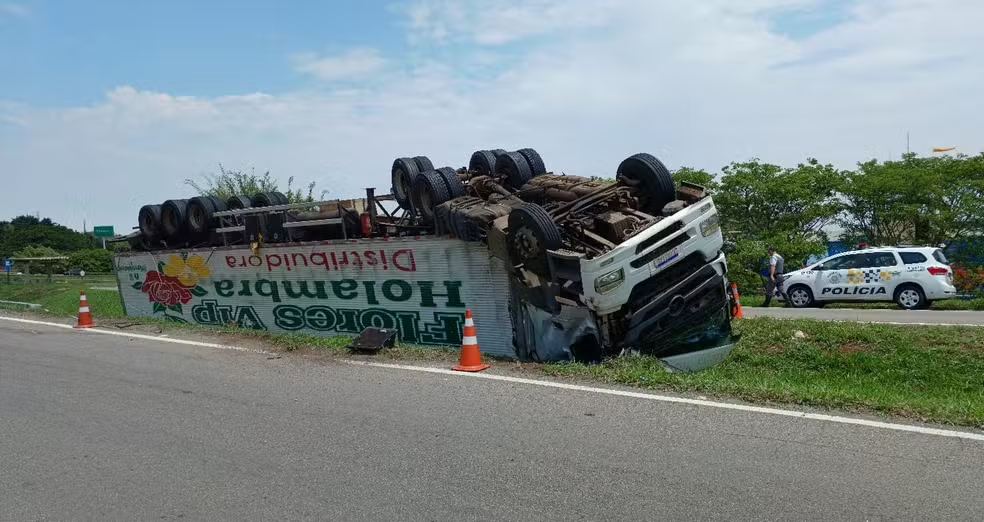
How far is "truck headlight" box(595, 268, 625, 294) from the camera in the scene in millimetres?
7973

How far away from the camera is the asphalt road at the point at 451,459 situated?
14.3ft

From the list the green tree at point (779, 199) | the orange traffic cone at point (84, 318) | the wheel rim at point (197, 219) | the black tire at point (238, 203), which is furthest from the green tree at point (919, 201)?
the orange traffic cone at point (84, 318)

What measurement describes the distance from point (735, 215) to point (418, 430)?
21487 mm

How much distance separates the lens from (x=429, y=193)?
10766 millimetres

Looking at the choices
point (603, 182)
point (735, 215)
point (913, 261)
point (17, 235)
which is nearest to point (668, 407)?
point (603, 182)

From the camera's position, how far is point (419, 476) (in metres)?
4.96

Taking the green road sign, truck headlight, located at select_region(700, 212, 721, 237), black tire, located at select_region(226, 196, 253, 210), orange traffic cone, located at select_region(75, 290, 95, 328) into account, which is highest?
the green road sign

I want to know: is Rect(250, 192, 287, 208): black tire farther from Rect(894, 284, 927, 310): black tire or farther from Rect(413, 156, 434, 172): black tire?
Rect(894, 284, 927, 310): black tire

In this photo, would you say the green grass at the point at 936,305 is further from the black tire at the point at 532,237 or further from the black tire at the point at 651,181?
the black tire at the point at 532,237

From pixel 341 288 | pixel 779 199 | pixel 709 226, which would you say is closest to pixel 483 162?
pixel 341 288

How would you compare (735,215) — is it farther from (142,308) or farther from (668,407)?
(668,407)

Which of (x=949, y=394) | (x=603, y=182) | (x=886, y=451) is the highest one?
(x=603, y=182)

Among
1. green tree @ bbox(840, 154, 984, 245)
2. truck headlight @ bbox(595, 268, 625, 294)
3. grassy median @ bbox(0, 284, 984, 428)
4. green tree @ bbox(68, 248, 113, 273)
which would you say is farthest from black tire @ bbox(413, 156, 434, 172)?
→ green tree @ bbox(68, 248, 113, 273)

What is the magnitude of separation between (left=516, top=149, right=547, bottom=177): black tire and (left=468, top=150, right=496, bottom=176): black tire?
0.51 meters
